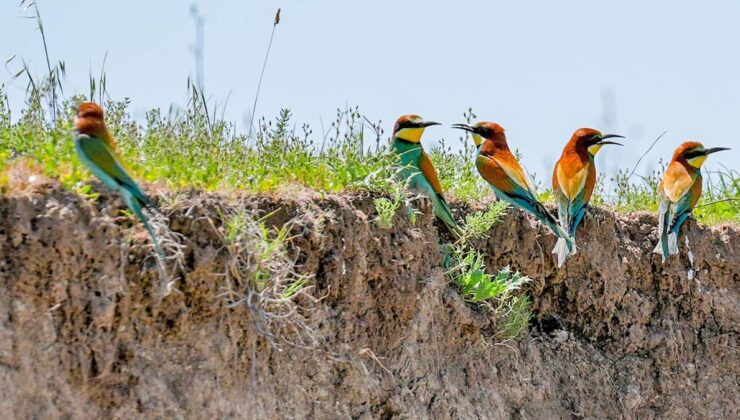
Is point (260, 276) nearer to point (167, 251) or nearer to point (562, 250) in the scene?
point (167, 251)

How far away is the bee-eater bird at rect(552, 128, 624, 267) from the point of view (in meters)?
5.28

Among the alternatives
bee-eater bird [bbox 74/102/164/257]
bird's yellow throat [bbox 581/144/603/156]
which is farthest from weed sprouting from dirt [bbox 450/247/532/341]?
bee-eater bird [bbox 74/102/164/257]

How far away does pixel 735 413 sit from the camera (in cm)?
575

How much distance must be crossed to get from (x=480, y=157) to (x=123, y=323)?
90.5 inches

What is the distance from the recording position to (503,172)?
525cm

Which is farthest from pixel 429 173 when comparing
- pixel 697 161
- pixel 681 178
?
pixel 697 161

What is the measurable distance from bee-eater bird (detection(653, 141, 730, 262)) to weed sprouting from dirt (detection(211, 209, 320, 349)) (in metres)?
2.39

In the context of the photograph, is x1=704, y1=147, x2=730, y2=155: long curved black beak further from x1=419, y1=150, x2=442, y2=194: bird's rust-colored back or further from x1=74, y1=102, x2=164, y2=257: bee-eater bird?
x1=74, y1=102, x2=164, y2=257: bee-eater bird

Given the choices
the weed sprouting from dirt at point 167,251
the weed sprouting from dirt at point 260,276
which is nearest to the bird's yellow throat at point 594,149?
the weed sprouting from dirt at point 260,276

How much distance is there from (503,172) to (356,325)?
1330 millimetres

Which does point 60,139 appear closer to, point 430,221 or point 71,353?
point 71,353

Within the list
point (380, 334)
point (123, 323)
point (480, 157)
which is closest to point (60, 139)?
point (123, 323)

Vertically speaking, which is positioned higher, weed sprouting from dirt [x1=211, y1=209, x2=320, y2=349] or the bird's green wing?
the bird's green wing

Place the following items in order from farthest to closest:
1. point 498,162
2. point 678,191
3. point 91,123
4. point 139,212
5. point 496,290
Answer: point 678,191
point 498,162
point 496,290
point 91,123
point 139,212
